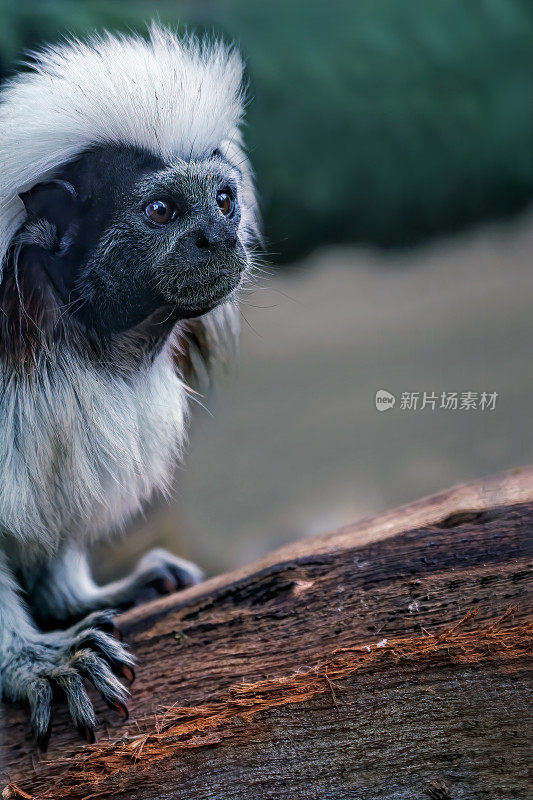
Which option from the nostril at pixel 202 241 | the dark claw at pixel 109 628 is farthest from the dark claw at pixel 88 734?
the nostril at pixel 202 241

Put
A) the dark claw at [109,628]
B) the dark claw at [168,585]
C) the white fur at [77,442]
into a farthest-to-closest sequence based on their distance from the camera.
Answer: the dark claw at [168,585] < the dark claw at [109,628] < the white fur at [77,442]

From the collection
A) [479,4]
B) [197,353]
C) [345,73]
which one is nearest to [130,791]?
[197,353]

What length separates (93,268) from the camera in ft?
4.02

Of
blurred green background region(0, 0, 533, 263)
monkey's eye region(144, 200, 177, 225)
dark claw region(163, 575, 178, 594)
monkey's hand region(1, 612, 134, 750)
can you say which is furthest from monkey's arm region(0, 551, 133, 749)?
blurred green background region(0, 0, 533, 263)

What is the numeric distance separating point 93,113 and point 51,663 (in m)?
0.87

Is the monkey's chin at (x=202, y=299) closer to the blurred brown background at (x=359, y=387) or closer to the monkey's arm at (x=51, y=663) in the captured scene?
the blurred brown background at (x=359, y=387)

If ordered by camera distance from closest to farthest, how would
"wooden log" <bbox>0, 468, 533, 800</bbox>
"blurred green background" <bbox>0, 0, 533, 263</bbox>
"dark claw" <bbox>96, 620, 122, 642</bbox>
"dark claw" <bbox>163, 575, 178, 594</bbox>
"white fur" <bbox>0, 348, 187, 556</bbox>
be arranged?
1. "wooden log" <bbox>0, 468, 533, 800</bbox>
2. "white fur" <bbox>0, 348, 187, 556</bbox>
3. "dark claw" <bbox>96, 620, 122, 642</bbox>
4. "blurred green background" <bbox>0, 0, 533, 263</bbox>
5. "dark claw" <bbox>163, 575, 178, 594</bbox>

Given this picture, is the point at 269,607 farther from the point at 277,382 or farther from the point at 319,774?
the point at 277,382

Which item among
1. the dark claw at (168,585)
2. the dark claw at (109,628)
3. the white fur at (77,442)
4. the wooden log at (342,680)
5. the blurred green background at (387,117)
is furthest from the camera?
the dark claw at (168,585)

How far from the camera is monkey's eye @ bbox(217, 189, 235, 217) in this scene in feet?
4.05

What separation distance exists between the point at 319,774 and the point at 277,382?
0.75 metres

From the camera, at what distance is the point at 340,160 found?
1.60 metres

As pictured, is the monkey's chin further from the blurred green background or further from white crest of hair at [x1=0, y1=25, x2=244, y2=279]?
the blurred green background

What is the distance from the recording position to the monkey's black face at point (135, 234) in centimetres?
120
